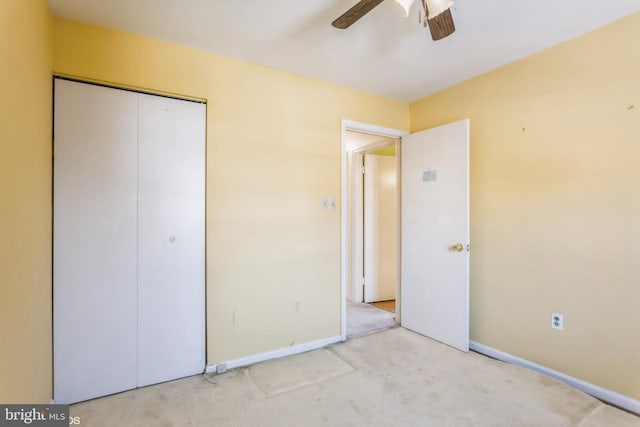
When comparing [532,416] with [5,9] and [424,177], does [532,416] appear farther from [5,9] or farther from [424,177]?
[5,9]

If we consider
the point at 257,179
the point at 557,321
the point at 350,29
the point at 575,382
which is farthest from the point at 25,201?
the point at 575,382

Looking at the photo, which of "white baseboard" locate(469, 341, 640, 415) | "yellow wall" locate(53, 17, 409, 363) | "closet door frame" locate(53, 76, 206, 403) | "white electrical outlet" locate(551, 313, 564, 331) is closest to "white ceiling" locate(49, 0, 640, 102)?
"yellow wall" locate(53, 17, 409, 363)

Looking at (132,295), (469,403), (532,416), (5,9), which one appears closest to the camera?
(5,9)

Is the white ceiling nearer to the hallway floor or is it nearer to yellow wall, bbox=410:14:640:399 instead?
yellow wall, bbox=410:14:640:399

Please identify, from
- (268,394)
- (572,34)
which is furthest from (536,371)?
(572,34)

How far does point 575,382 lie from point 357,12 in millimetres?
2799

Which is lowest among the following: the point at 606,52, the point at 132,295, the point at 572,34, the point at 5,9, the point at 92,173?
the point at 132,295

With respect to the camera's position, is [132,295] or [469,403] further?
[132,295]

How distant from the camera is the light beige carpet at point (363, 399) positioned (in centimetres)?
172

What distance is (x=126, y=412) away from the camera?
5.82 feet

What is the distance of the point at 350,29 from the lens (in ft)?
6.49

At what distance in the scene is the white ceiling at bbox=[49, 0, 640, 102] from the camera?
176 cm

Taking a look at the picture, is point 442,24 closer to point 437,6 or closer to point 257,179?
point 437,6

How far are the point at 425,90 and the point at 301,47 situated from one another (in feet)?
4.82
